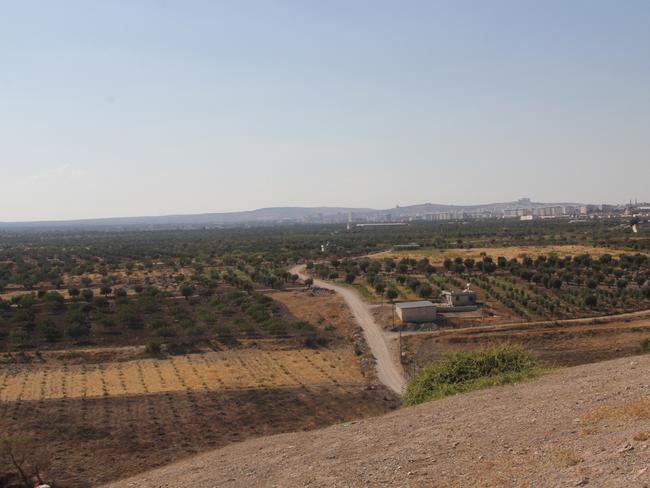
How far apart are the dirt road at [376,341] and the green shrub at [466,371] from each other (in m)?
8.37

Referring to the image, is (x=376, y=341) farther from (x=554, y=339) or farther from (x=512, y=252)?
(x=512, y=252)

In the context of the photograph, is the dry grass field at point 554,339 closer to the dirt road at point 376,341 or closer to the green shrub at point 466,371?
the dirt road at point 376,341

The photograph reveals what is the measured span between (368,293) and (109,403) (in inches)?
1303

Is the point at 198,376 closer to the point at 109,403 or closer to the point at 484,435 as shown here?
the point at 109,403

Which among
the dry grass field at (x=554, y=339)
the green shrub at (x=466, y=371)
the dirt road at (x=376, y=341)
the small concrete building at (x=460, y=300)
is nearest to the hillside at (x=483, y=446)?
the green shrub at (x=466, y=371)

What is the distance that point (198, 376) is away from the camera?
32.1 m

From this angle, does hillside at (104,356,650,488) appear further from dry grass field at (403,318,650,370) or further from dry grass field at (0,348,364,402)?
dry grass field at (403,318,650,370)

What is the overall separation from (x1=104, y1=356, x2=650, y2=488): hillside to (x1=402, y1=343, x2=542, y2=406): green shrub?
2.27 meters

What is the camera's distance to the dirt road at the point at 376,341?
31.0m

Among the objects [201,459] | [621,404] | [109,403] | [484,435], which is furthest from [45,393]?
[621,404]

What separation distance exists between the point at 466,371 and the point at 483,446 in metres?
9.04

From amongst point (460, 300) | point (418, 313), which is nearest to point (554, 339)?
point (418, 313)

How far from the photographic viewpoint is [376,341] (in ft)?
128

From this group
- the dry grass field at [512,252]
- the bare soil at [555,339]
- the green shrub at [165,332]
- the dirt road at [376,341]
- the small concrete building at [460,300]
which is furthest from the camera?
the dry grass field at [512,252]
